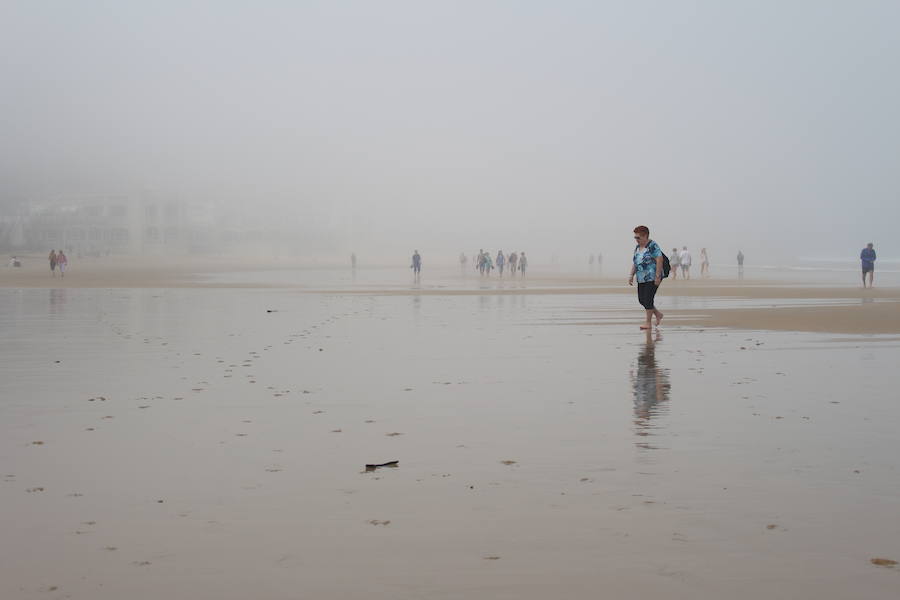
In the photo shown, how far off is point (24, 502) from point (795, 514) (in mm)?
4808

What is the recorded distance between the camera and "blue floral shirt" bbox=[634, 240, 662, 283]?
19.7 metres

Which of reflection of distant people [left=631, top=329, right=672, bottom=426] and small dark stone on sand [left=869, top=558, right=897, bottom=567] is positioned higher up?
reflection of distant people [left=631, top=329, right=672, bottom=426]

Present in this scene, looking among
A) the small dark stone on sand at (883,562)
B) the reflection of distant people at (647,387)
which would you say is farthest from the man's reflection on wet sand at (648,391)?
the small dark stone on sand at (883,562)

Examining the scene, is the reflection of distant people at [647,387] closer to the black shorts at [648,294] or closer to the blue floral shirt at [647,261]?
the black shorts at [648,294]

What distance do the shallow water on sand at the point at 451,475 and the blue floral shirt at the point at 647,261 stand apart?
442cm

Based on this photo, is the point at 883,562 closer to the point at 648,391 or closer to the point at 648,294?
the point at 648,391

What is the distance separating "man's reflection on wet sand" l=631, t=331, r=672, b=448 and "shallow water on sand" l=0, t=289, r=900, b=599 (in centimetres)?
6

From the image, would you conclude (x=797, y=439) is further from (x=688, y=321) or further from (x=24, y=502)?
(x=688, y=321)

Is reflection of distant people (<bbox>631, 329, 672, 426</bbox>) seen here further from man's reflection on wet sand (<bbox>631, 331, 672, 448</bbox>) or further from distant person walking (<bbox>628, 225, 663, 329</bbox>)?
distant person walking (<bbox>628, 225, 663, 329</bbox>)

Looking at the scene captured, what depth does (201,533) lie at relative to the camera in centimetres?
566

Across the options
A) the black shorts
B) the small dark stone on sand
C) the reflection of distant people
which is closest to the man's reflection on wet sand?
the reflection of distant people

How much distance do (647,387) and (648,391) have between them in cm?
35

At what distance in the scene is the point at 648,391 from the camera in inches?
447

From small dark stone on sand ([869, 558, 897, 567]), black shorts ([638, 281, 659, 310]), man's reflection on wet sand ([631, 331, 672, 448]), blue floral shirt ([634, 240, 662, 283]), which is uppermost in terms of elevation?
blue floral shirt ([634, 240, 662, 283])
